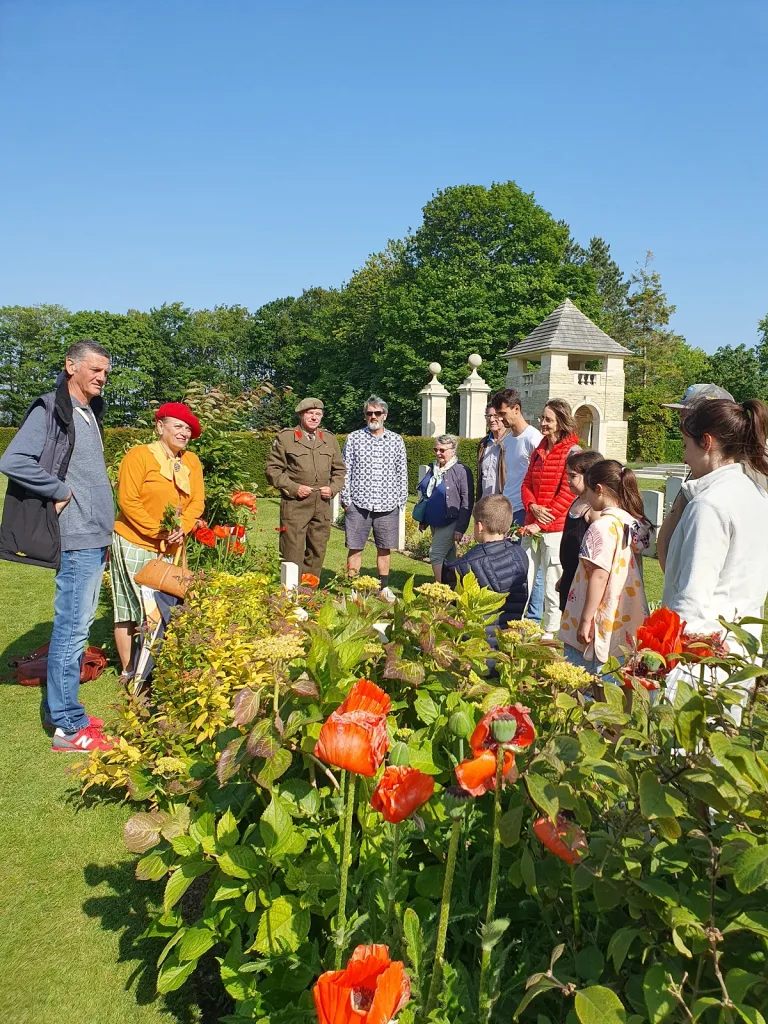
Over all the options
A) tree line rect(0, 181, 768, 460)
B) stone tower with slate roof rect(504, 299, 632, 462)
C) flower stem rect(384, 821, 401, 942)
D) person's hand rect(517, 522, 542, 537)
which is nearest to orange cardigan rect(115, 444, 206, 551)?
person's hand rect(517, 522, 542, 537)

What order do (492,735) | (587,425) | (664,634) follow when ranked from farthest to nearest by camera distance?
(587,425), (664,634), (492,735)

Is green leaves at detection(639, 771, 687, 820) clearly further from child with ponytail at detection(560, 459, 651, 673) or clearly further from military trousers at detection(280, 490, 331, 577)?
military trousers at detection(280, 490, 331, 577)

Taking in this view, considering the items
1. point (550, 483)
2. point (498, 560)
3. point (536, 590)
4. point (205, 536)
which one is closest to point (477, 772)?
point (498, 560)

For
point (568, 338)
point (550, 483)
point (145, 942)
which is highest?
point (568, 338)

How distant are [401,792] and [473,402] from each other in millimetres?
19769

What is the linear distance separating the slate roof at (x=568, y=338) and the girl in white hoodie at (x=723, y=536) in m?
26.0

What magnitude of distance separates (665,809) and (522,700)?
2.52 ft

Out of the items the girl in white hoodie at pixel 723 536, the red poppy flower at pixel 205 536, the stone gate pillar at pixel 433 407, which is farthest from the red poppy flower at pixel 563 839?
the stone gate pillar at pixel 433 407

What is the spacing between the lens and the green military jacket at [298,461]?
21.0ft

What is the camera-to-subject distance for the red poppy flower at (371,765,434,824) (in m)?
1.04

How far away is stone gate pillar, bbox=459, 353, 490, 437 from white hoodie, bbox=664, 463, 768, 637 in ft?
58.7

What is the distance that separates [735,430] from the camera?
2.49m

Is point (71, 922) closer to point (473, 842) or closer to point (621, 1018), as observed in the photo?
point (473, 842)

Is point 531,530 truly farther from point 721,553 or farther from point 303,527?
point 721,553
